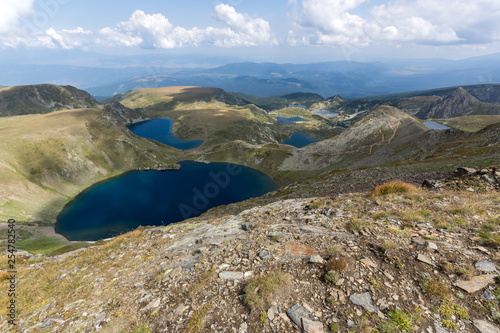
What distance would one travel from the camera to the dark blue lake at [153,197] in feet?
240

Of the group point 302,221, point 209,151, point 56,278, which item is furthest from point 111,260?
point 209,151

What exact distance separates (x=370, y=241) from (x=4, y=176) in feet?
385

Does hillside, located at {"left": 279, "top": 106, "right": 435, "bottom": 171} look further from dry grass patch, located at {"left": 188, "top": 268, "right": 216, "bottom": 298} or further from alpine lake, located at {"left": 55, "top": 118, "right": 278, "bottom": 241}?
dry grass patch, located at {"left": 188, "top": 268, "right": 216, "bottom": 298}

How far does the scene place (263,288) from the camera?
363 inches

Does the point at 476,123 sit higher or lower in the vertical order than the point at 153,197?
higher

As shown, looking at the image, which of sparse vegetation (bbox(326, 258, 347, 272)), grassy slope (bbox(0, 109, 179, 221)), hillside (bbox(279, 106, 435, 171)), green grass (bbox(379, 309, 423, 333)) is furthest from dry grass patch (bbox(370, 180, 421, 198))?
grassy slope (bbox(0, 109, 179, 221))

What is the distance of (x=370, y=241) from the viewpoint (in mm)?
11516

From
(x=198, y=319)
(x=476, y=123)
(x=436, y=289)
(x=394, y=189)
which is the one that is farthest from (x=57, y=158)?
(x=476, y=123)

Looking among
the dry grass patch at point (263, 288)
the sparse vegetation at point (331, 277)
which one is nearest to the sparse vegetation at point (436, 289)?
the sparse vegetation at point (331, 277)

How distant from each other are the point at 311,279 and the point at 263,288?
235 cm

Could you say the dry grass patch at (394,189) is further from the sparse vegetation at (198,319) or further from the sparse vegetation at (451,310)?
the sparse vegetation at (198,319)

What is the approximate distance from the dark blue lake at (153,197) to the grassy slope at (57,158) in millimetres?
7138

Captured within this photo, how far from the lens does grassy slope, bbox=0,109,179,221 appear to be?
2943 inches

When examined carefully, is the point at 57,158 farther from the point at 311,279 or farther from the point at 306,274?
the point at 311,279
